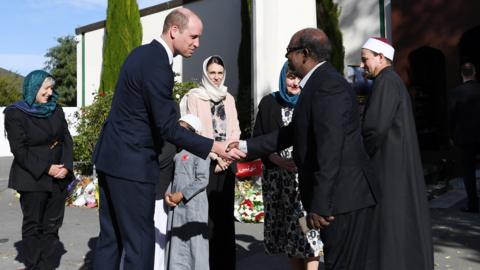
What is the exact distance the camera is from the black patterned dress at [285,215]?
4391 millimetres

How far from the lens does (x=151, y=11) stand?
17.6 m

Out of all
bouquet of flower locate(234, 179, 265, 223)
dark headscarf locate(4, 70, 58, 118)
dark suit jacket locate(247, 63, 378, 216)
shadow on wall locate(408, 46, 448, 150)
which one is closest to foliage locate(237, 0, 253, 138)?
shadow on wall locate(408, 46, 448, 150)

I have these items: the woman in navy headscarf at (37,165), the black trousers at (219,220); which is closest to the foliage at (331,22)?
the black trousers at (219,220)

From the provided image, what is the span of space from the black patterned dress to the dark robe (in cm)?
75

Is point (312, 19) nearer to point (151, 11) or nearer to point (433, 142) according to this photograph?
point (433, 142)

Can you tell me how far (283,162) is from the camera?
4414mm

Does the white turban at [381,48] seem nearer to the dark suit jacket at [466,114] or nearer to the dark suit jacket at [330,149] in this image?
the dark suit jacket at [330,149]

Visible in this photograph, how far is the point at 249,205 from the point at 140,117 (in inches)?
196

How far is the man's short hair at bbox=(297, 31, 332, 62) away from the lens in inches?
127

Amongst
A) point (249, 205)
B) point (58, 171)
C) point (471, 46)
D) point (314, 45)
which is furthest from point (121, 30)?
point (314, 45)

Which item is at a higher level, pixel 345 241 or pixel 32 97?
pixel 32 97

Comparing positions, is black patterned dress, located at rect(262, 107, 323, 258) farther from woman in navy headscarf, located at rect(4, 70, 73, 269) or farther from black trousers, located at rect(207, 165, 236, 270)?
woman in navy headscarf, located at rect(4, 70, 73, 269)

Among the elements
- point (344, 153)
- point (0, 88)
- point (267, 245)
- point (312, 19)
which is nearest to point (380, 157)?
point (344, 153)

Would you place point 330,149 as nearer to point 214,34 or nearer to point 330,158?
point 330,158
